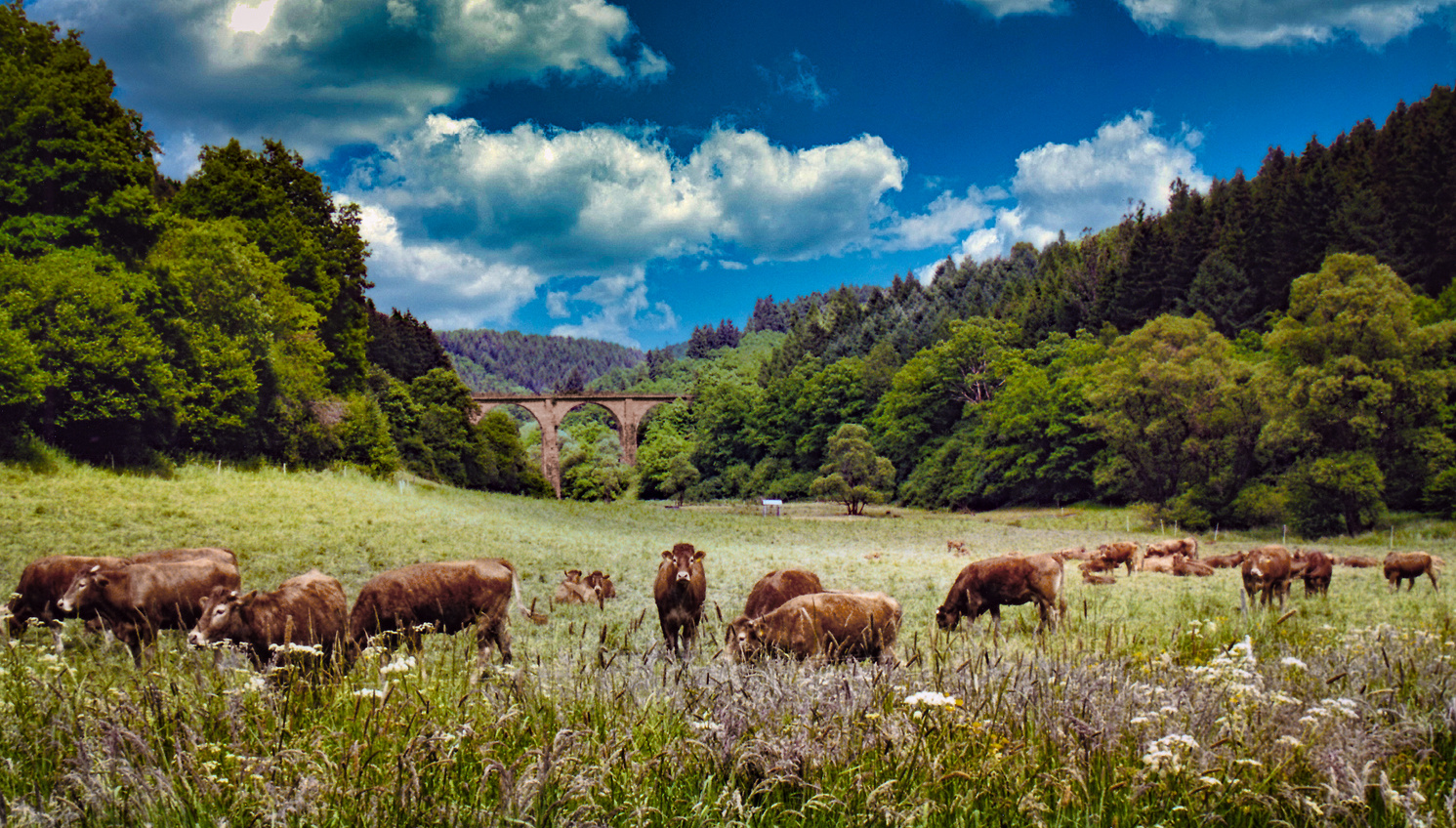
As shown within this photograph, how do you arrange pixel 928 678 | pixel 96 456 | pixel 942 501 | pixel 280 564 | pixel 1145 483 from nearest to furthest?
pixel 928 678 < pixel 280 564 < pixel 96 456 < pixel 1145 483 < pixel 942 501

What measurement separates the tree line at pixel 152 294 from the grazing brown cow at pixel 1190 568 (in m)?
33.0

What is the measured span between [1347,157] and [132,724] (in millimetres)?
89331

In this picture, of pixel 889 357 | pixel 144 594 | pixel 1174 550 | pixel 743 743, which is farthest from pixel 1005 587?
pixel 889 357

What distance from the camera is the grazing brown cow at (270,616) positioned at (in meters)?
7.01

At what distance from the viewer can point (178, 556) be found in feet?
35.5

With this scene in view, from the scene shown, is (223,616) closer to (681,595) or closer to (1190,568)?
(681,595)

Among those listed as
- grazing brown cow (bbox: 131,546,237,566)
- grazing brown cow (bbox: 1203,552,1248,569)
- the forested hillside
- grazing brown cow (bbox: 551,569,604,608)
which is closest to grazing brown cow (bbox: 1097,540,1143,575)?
grazing brown cow (bbox: 1203,552,1248,569)

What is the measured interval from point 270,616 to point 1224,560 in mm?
26020

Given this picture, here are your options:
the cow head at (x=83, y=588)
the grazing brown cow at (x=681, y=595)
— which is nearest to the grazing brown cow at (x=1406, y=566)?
the grazing brown cow at (x=681, y=595)

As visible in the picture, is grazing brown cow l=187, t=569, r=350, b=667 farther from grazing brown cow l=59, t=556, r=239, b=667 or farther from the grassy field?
grazing brown cow l=59, t=556, r=239, b=667

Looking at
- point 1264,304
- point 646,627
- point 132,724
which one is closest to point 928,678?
point 132,724

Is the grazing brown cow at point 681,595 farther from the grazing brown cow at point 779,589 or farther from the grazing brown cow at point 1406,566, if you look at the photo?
the grazing brown cow at point 1406,566

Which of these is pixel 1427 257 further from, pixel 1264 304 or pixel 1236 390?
pixel 1236 390

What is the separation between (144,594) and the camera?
8.98 metres
